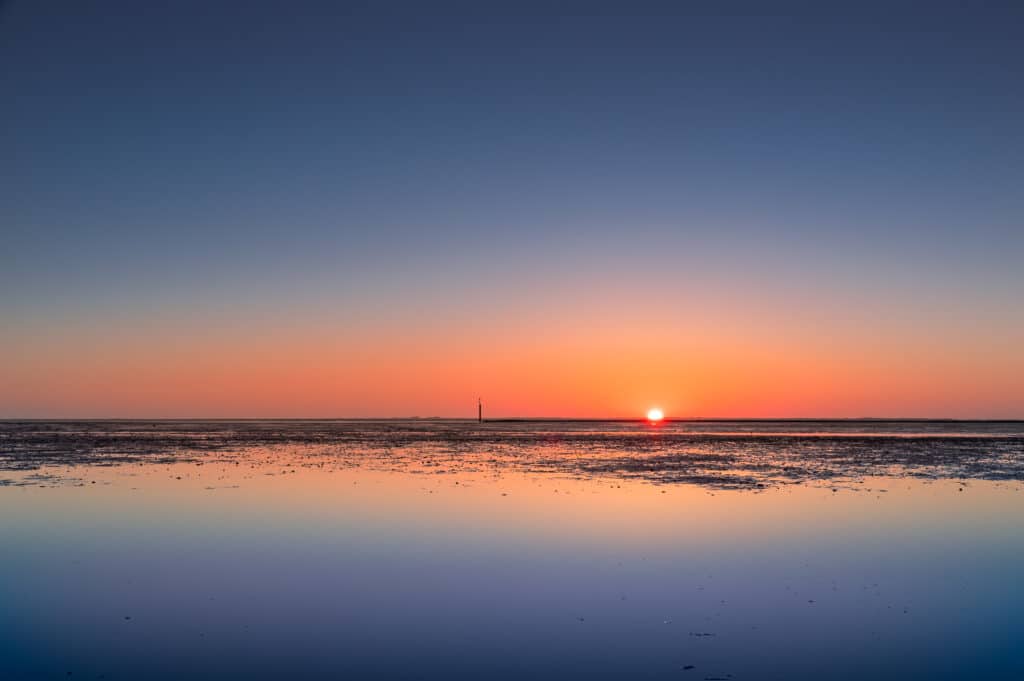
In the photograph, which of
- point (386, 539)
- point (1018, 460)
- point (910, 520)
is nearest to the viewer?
point (386, 539)

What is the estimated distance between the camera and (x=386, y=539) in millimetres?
18859

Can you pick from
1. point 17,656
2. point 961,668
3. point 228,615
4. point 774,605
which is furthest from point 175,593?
point 961,668

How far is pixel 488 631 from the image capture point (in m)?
11.3

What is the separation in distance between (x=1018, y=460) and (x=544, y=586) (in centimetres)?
4582

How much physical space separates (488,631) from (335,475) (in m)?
25.0

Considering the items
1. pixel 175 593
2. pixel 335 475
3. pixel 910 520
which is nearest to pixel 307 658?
pixel 175 593

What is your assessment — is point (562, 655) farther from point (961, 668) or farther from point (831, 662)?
point (961, 668)

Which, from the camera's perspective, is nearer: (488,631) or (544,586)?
(488,631)

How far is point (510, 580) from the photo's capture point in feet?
47.9

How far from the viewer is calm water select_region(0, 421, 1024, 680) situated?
10.1 meters

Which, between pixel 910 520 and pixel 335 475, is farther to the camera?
pixel 335 475

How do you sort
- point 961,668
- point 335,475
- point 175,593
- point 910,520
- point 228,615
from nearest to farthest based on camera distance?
point 961,668
point 228,615
point 175,593
point 910,520
point 335,475

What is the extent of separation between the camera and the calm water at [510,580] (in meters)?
10.1

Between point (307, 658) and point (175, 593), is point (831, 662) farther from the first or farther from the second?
point (175, 593)
